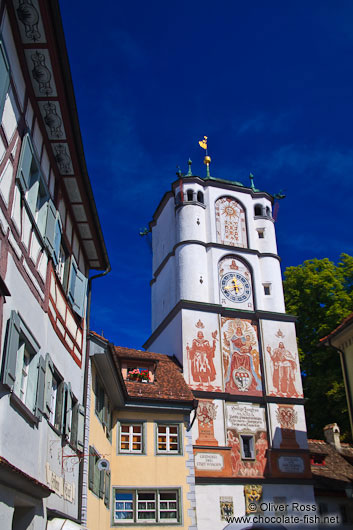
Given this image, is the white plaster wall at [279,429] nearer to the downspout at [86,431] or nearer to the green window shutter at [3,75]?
the downspout at [86,431]

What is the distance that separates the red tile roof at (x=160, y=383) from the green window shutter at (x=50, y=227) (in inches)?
459

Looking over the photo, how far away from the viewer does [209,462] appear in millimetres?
25641

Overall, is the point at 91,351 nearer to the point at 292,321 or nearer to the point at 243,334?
the point at 243,334

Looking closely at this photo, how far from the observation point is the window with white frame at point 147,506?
20.9m

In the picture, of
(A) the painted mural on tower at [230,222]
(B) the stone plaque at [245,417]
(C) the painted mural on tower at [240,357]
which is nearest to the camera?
(B) the stone plaque at [245,417]

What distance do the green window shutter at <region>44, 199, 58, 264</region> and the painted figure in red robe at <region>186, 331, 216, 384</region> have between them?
1760cm

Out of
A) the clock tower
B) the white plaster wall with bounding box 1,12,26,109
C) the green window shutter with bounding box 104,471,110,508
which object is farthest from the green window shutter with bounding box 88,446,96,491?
the clock tower

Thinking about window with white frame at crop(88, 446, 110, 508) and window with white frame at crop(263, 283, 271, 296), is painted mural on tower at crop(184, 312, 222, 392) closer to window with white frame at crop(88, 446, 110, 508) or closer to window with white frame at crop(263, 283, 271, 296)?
window with white frame at crop(263, 283, 271, 296)

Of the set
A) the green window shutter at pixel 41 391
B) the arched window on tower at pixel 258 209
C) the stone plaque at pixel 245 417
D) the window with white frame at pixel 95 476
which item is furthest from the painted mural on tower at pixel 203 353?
the green window shutter at pixel 41 391

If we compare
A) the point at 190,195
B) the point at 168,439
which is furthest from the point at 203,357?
the point at 190,195

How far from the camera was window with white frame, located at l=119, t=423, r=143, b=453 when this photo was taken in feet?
73.4

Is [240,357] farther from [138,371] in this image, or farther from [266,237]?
[266,237]

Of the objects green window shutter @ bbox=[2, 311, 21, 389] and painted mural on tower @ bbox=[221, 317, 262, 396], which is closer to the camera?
green window shutter @ bbox=[2, 311, 21, 389]

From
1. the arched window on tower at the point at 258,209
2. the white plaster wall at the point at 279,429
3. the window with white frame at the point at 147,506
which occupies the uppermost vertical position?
the arched window on tower at the point at 258,209
